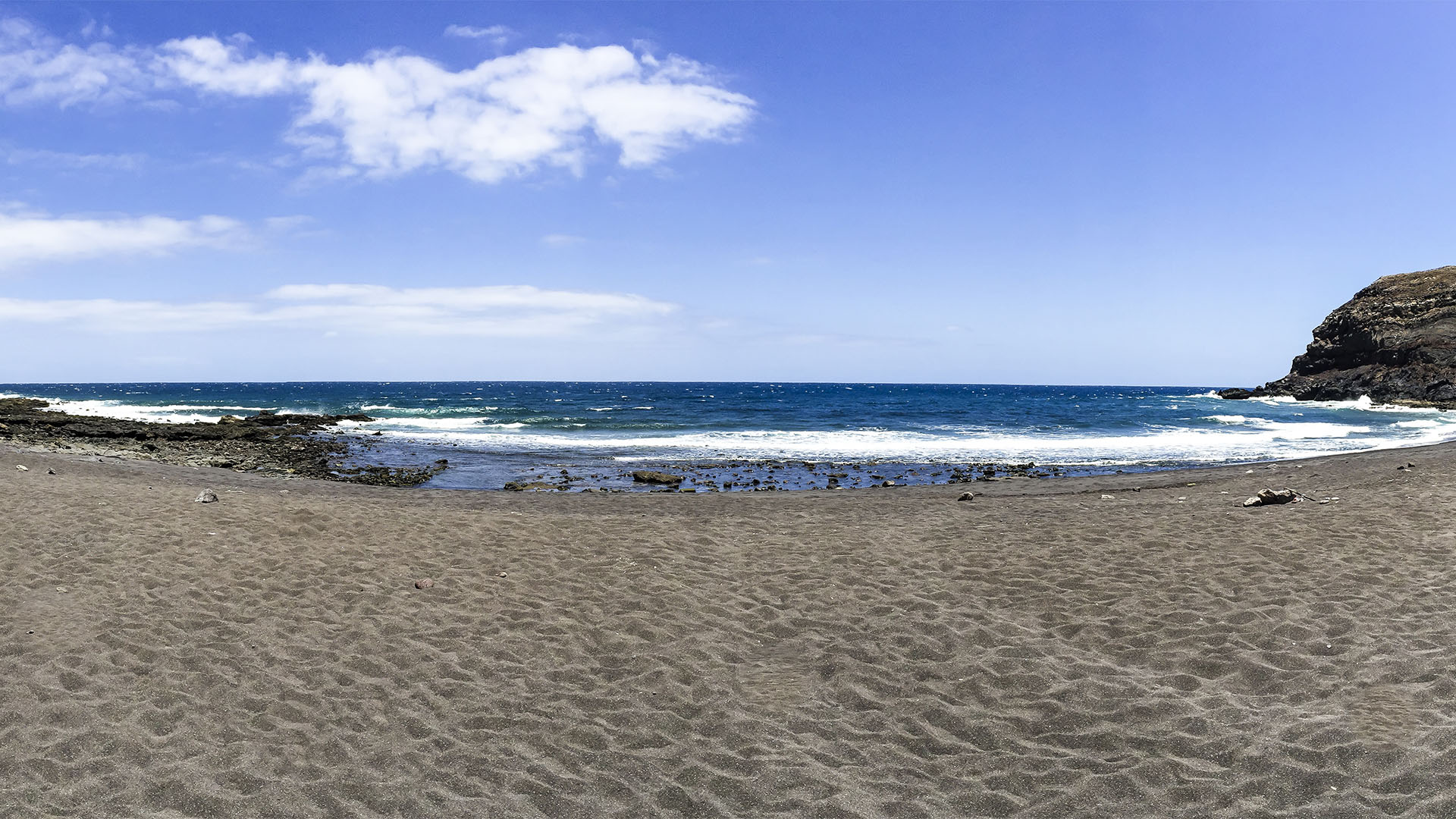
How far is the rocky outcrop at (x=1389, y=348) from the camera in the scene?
203 ft

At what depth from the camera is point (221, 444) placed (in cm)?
2888

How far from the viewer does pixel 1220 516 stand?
37.1 feet

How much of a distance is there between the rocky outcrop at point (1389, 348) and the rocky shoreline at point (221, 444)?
7041 centimetres

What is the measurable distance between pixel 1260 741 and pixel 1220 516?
24.2ft

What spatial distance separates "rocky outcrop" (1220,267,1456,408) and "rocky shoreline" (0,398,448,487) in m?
70.4

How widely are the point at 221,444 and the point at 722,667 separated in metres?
29.2

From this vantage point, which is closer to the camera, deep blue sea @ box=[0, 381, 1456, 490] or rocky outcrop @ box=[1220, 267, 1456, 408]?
deep blue sea @ box=[0, 381, 1456, 490]

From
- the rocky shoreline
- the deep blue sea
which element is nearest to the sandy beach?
the deep blue sea

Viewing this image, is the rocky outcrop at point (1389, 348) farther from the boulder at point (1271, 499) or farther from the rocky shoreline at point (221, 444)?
the rocky shoreline at point (221, 444)

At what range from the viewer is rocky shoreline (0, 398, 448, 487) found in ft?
70.2

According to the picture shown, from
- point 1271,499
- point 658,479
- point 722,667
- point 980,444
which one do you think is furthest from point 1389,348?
point 722,667

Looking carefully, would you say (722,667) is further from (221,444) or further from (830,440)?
(221,444)

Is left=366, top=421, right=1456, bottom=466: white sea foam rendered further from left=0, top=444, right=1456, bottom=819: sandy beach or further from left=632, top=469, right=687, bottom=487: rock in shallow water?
left=0, top=444, right=1456, bottom=819: sandy beach

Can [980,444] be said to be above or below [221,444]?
above
